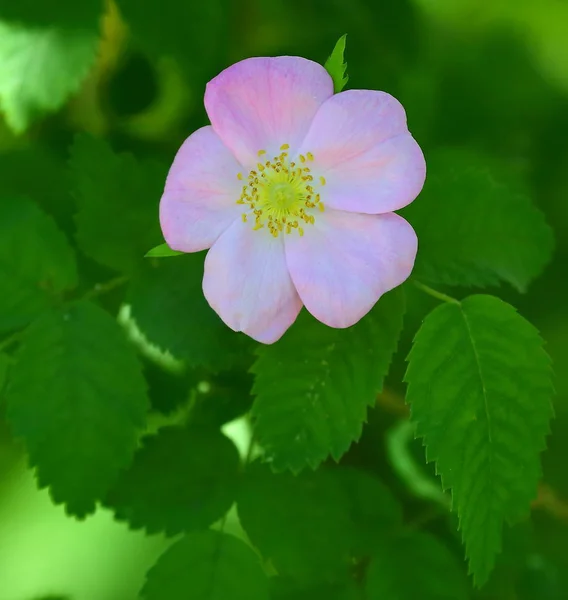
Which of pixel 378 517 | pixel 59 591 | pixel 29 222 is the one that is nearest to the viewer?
pixel 29 222

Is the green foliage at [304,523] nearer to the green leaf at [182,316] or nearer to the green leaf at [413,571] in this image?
the green leaf at [413,571]

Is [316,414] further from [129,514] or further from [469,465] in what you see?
[129,514]

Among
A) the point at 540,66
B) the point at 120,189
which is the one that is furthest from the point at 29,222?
the point at 540,66

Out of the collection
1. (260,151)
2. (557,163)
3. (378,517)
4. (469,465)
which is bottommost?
(378,517)

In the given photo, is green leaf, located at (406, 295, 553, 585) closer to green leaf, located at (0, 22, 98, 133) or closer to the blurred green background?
the blurred green background

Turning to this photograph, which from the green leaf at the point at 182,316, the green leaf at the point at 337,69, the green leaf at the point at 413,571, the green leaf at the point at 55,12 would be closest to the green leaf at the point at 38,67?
the green leaf at the point at 55,12

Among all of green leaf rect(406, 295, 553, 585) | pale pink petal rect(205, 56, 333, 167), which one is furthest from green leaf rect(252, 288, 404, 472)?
pale pink petal rect(205, 56, 333, 167)

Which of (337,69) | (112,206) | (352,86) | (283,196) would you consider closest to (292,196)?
(283,196)
